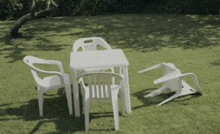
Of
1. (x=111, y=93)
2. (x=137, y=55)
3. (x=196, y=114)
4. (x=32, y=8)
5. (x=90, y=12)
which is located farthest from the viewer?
(x=90, y=12)

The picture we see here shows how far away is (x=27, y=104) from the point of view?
6137 mm

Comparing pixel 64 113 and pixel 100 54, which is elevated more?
pixel 100 54

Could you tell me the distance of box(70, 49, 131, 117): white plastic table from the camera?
5.25 metres


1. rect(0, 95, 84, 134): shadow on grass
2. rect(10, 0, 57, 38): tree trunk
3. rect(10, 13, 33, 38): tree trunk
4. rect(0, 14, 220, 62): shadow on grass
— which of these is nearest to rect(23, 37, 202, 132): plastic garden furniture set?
rect(0, 95, 84, 134): shadow on grass

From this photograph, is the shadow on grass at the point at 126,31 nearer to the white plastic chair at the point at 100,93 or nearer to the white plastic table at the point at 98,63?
the white plastic table at the point at 98,63

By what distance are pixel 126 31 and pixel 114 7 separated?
5028mm

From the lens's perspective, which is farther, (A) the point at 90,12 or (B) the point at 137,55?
(A) the point at 90,12

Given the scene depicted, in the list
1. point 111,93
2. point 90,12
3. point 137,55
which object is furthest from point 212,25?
point 111,93

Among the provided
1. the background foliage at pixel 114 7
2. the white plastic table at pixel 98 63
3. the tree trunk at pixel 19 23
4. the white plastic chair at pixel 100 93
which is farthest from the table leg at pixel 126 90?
the background foliage at pixel 114 7

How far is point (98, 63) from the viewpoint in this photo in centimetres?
536

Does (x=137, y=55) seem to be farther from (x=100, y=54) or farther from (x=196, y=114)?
(x=196, y=114)

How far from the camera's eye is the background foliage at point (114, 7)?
15852mm

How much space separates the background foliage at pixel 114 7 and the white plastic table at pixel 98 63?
10.9 metres

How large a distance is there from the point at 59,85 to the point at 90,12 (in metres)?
11.3
